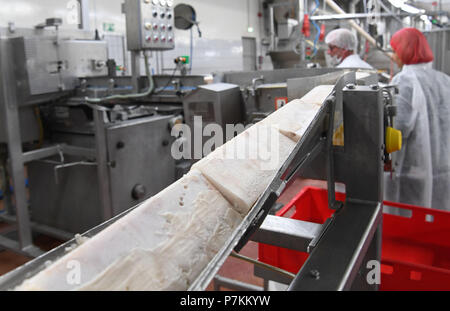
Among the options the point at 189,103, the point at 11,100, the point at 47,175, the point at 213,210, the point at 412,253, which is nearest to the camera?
the point at 213,210

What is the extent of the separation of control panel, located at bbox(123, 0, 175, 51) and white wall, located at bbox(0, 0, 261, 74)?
5.38 ft

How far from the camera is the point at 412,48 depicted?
2.23 m

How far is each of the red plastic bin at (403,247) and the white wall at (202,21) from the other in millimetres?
3669

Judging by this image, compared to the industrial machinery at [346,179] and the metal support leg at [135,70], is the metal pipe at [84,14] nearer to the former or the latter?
the metal support leg at [135,70]

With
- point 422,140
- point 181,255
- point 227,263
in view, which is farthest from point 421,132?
point 181,255

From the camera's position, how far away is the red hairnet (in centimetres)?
222

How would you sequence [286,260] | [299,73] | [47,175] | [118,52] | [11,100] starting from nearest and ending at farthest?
[286,260] < [299,73] < [11,100] < [47,175] < [118,52]

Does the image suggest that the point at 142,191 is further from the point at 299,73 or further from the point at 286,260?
the point at 286,260

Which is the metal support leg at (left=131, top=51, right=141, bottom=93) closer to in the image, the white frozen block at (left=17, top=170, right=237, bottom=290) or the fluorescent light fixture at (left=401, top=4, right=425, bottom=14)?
the fluorescent light fixture at (left=401, top=4, right=425, bottom=14)

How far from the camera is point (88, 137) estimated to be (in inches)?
104

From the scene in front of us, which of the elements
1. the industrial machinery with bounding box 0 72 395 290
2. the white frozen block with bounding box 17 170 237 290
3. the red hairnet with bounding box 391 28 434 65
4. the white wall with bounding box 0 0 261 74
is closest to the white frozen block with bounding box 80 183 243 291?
the white frozen block with bounding box 17 170 237 290

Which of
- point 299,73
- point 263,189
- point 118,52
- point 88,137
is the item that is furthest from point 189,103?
point 118,52

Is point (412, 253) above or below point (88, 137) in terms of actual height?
below

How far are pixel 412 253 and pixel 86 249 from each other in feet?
4.19
